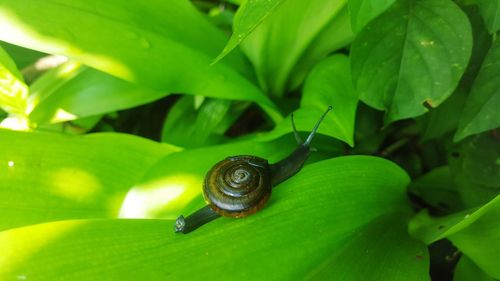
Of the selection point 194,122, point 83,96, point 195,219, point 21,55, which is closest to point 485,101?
point 195,219

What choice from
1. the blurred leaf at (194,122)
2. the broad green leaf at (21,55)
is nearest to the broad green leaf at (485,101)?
the blurred leaf at (194,122)

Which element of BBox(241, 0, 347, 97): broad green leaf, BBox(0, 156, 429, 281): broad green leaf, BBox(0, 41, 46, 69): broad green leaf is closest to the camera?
BBox(0, 156, 429, 281): broad green leaf

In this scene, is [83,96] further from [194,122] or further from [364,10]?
[364,10]

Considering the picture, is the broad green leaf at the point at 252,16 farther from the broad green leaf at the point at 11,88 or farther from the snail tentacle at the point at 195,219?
the broad green leaf at the point at 11,88

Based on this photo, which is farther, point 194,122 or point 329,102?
point 194,122

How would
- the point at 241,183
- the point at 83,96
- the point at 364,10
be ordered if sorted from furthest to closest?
1. the point at 83,96
2. the point at 241,183
3. the point at 364,10

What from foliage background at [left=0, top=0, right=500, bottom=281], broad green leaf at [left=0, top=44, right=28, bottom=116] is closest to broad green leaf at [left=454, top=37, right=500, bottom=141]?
foliage background at [left=0, top=0, right=500, bottom=281]

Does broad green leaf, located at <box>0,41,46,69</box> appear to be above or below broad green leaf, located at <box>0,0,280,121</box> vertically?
above

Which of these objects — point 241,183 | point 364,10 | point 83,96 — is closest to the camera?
point 364,10

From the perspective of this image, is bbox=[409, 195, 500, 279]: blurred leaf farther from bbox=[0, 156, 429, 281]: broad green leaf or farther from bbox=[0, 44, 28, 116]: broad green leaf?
bbox=[0, 44, 28, 116]: broad green leaf
